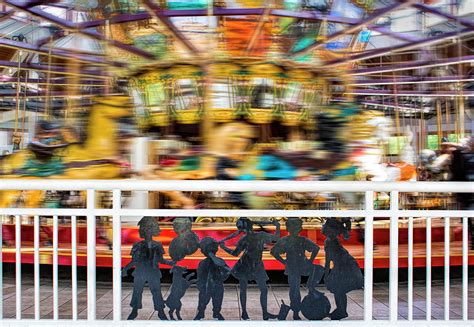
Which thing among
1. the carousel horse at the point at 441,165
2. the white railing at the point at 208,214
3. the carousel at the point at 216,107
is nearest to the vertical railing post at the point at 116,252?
the white railing at the point at 208,214

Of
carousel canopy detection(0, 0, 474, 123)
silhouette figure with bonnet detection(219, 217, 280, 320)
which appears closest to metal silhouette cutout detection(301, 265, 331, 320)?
silhouette figure with bonnet detection(219, 217, 280, 320)

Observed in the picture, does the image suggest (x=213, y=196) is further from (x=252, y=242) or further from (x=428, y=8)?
(x=428, y=8)

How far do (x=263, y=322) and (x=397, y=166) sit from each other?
17.8 feet

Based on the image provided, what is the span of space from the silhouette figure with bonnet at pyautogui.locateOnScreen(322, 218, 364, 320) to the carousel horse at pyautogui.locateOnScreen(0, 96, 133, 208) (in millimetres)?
2509

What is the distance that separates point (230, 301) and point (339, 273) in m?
2.08

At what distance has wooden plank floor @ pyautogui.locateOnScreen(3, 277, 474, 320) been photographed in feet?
13.9

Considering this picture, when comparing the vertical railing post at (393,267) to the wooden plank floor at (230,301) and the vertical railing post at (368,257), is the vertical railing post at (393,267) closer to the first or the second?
the vertical railing post at (368,257)

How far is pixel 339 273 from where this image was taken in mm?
2889

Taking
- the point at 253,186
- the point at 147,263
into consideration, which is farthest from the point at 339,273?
the point at 147,263

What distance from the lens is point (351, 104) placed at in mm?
5301

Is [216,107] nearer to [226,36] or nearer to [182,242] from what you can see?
[226,36]

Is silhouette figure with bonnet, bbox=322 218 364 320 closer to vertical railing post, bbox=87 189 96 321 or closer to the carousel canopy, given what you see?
vertical railing post, bbox=87 189 96 321

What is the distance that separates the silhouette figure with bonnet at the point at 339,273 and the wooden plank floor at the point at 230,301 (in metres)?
1.34

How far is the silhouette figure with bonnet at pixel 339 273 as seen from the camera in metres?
2.89
